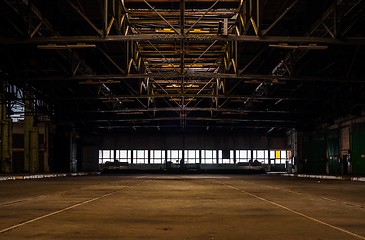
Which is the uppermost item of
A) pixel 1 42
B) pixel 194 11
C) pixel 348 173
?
pixel 194 11

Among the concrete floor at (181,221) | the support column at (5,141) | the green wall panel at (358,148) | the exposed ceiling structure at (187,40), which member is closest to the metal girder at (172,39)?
the exposed ceiling structure at (187,40)

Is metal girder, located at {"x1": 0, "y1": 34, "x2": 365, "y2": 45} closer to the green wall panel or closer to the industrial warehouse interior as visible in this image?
the industrial warehouse interior

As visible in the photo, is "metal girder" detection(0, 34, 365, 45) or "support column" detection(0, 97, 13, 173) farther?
"support column" detection(0, 97, 13, 173)

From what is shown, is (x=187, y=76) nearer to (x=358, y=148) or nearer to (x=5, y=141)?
(x=358, y=148)

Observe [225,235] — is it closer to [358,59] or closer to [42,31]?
[42,31]

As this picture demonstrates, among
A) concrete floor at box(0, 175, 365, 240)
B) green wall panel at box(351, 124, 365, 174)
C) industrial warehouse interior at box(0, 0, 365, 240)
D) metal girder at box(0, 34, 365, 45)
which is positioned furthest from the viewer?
green wall panel at box(351, 124, 365, 174)

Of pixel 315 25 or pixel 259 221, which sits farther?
pixel 315 25

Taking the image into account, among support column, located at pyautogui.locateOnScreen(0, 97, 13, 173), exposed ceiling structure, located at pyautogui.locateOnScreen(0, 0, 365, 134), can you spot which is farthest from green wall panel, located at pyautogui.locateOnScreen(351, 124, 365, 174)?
support column, located at pyautogui.locateOnScreen(0, 97, 13, 173)

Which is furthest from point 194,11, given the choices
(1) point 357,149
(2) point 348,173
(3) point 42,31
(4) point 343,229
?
(2) point 348,173

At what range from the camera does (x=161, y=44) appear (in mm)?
30156

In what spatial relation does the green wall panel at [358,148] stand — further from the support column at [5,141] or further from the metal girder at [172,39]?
the support column at [5,141]

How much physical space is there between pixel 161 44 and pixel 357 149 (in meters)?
Result: 23.3

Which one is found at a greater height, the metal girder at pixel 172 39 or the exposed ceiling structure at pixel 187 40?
the exposed ceiling structure at pixel 187 40

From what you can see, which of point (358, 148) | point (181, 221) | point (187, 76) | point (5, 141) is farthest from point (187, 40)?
point (5, 141)
